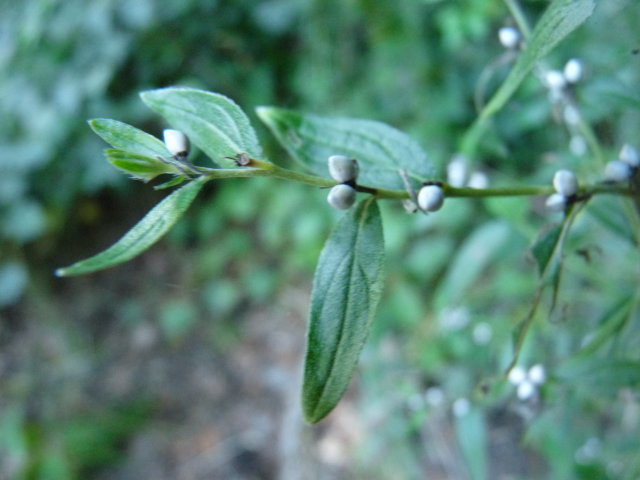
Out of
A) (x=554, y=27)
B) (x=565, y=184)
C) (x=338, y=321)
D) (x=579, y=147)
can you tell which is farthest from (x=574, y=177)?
(x=579, y=147)

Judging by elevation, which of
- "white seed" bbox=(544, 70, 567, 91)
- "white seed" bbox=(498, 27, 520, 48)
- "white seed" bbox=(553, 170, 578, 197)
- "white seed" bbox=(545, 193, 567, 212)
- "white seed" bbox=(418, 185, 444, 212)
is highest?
"white seed" bbox=(418, 185, 444, 212)

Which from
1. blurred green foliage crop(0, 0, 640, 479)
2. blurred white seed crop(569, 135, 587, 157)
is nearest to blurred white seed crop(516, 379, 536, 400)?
blurred green foliage crop(0, 0, 640, 479)

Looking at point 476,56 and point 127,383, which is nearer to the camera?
point 476,56

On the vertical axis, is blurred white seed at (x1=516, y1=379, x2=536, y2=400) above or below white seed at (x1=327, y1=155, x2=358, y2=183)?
below

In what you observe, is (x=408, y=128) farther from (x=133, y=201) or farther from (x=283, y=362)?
(x=133, y=201)

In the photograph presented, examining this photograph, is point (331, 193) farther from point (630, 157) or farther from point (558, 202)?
point (630, 157)

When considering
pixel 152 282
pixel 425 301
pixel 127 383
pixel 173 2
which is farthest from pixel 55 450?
pixel 173 2

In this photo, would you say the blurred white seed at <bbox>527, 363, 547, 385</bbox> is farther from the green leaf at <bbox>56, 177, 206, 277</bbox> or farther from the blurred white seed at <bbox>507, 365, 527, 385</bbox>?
the green leaf at <bbox>56, 177, 206, 277</bbox>
